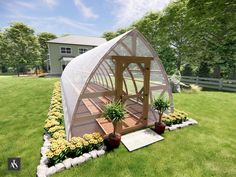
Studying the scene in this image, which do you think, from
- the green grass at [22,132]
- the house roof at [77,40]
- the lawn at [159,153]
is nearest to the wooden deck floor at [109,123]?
the lawn at [159,153]

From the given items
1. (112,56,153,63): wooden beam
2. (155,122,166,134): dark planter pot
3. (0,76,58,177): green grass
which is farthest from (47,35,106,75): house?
(155,122,166,134): dark planter pot

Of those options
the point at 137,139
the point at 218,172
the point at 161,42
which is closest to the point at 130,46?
the point at 137,139

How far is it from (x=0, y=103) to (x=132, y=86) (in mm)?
9088

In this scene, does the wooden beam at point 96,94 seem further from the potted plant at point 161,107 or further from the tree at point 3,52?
the tree at point 3,52

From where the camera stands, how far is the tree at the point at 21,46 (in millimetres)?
33906

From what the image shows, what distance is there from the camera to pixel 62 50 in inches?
1084

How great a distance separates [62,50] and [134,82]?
968 inches

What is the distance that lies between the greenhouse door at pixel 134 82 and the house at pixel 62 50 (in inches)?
833

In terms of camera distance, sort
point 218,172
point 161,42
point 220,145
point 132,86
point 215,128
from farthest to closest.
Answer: point 161,42, point 132,86, point 215,128, point 220,145, point 218,172

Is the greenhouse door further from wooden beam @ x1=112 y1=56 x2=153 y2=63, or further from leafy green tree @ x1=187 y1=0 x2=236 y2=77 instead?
leafy green tree @ x1=187 y1=0 x2=236 y2=77

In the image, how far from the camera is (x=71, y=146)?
158 inches

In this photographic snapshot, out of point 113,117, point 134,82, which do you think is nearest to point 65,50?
point 134,82

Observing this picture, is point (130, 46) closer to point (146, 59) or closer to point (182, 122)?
point (146, 59)

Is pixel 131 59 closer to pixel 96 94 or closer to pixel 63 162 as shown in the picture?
pixel 96 94
